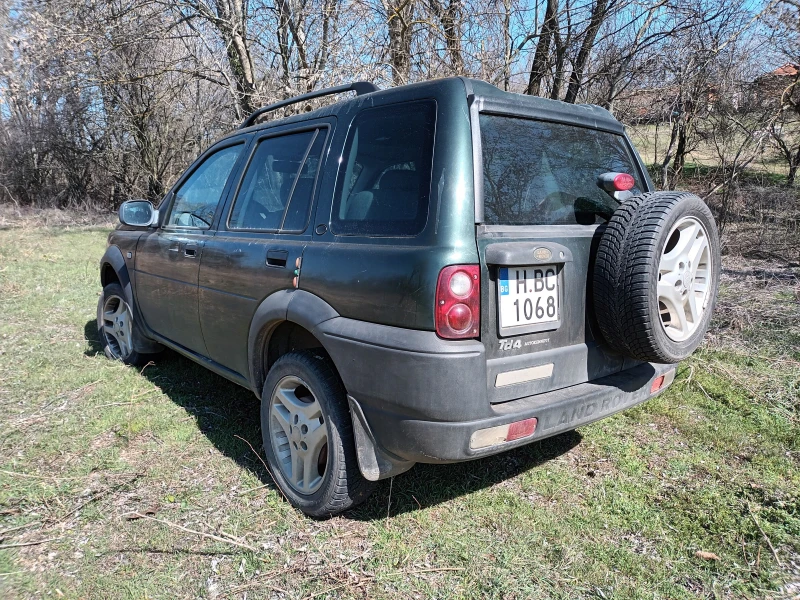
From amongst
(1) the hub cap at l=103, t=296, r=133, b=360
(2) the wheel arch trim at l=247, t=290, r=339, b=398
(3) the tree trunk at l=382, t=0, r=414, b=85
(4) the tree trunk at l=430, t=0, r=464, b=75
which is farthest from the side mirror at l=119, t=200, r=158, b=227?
(4) the tree trunk at l=430, t=0, r=464, b=75

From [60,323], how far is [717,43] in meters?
8.60

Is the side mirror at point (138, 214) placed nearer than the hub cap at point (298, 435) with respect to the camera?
No

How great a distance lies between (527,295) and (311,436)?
122 cm

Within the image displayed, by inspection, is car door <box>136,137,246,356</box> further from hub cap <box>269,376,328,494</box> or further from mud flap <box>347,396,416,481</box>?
mud flap <box>347,396,416,481</box>

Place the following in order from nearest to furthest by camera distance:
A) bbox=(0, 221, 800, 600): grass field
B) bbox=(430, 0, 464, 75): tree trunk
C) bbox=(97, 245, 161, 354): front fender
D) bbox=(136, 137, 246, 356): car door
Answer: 1. bbox=(0, 221, 800, 600): grass field
2. bbox=(136, 137, 246, 356): car door
3. bbox=(97, 245, 161, 354): front fender
4. bbox=(430, 0, 464, 75): tree trunk

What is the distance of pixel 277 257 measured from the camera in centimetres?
291

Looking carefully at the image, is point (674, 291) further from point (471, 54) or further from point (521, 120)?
point (471, 54)

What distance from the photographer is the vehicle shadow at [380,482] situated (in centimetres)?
294

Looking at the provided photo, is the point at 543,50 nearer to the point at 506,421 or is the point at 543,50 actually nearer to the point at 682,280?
the point at 682,280

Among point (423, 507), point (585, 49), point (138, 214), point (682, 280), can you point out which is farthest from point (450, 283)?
point (585, 49)

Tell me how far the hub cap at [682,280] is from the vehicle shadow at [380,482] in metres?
1.14

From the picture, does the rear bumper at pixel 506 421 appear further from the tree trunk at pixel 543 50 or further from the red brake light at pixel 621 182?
the tree trunk at pixel 543 50

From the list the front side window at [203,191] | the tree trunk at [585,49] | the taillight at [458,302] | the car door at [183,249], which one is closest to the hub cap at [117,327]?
the car door at [183,249]

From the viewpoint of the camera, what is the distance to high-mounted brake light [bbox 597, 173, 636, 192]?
8.79 feet
